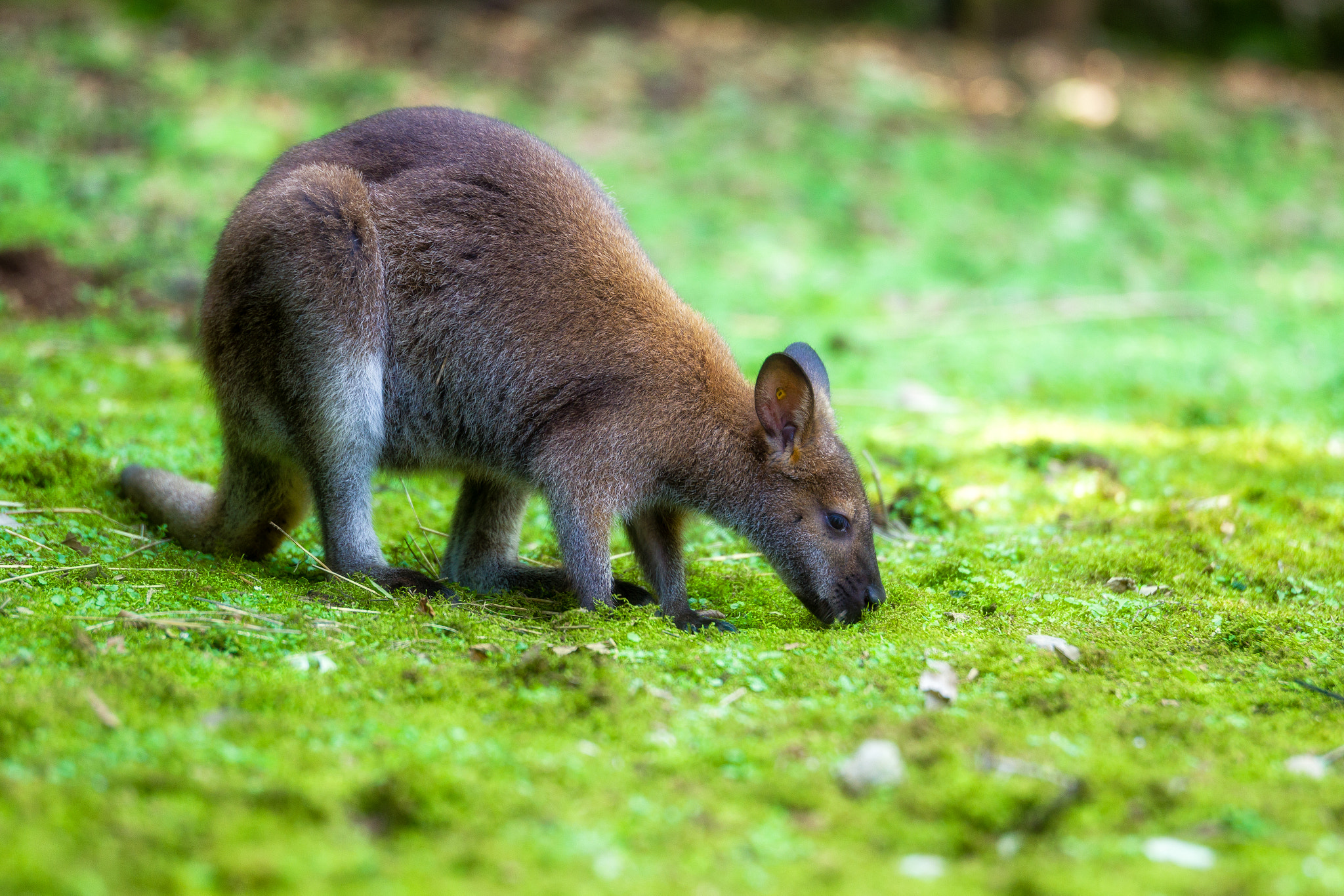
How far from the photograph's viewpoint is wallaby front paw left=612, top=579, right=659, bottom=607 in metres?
4.67

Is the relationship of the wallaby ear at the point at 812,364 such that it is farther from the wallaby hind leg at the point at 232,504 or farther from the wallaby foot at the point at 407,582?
the wallaby hind leg at the point at 232,504

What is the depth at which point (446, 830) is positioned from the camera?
240 centimetres

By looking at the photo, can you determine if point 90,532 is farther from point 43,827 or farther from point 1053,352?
point 1053,352

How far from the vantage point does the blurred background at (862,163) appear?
28.7 ft

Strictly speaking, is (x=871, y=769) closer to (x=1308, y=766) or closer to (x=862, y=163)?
(x=1308, y=766)

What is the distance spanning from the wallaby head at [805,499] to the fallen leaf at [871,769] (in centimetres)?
161

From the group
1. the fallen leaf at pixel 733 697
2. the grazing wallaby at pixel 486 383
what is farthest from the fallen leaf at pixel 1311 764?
the grazing wallaby at pixel 486 383

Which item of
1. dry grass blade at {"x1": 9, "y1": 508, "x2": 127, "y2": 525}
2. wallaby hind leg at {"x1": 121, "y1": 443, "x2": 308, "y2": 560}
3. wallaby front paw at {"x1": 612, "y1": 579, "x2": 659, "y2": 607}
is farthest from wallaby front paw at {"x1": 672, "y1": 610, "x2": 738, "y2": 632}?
dry grass blade at {"x1": 9, "y1": 508, "x2": 127, "y2": 525}

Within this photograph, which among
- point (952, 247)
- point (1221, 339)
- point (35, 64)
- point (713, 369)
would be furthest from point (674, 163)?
point (713, 369)

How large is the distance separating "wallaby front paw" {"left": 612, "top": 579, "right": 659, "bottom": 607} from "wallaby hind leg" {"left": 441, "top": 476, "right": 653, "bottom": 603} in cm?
11

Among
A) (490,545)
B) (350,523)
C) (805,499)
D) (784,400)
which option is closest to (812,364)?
(784,400)

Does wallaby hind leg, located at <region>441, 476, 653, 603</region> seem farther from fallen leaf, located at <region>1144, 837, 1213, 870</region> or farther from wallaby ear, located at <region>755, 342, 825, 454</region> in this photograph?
fallen leaf, located at <region>1144, 837, 1213, 870</region>

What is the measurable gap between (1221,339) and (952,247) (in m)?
2.65

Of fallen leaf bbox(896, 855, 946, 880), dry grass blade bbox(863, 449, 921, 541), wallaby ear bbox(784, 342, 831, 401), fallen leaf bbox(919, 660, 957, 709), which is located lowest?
dry grass blade bbox(863, 449, 921, 541)
